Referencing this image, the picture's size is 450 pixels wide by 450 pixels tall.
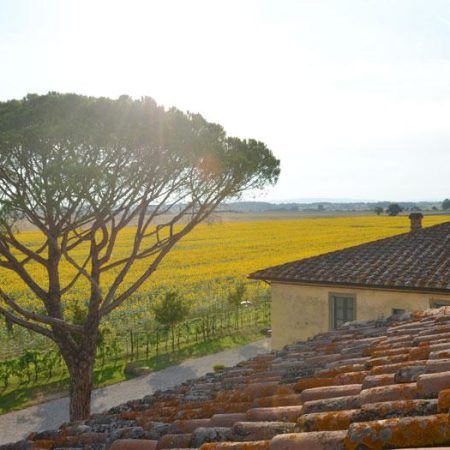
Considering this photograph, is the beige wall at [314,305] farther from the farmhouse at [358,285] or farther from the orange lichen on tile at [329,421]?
the orange lichen on tile at [329,421]

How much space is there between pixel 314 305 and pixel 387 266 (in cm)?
224

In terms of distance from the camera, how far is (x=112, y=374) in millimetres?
19672

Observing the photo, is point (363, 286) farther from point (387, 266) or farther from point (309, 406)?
point (309, 406)

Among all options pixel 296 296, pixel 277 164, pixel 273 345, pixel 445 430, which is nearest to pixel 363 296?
pixel 296 296

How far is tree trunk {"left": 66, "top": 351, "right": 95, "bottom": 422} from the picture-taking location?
13.4 metres

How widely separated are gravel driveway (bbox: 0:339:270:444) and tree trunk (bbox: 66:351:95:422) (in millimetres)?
1851

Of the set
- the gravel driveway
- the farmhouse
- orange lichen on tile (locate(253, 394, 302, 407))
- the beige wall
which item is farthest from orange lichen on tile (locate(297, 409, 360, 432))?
the gravel driveway

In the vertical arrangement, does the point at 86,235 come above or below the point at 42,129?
below

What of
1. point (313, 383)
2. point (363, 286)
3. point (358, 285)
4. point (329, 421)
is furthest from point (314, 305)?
point (329, 421)

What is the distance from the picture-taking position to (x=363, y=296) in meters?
14.5

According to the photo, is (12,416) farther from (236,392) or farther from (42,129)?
(236,392)

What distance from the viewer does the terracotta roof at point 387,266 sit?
1379 cm

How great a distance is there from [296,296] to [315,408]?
11.9 m

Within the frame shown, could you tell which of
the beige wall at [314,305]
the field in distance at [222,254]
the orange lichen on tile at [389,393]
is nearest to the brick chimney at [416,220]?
the beige wall at [314,305]
